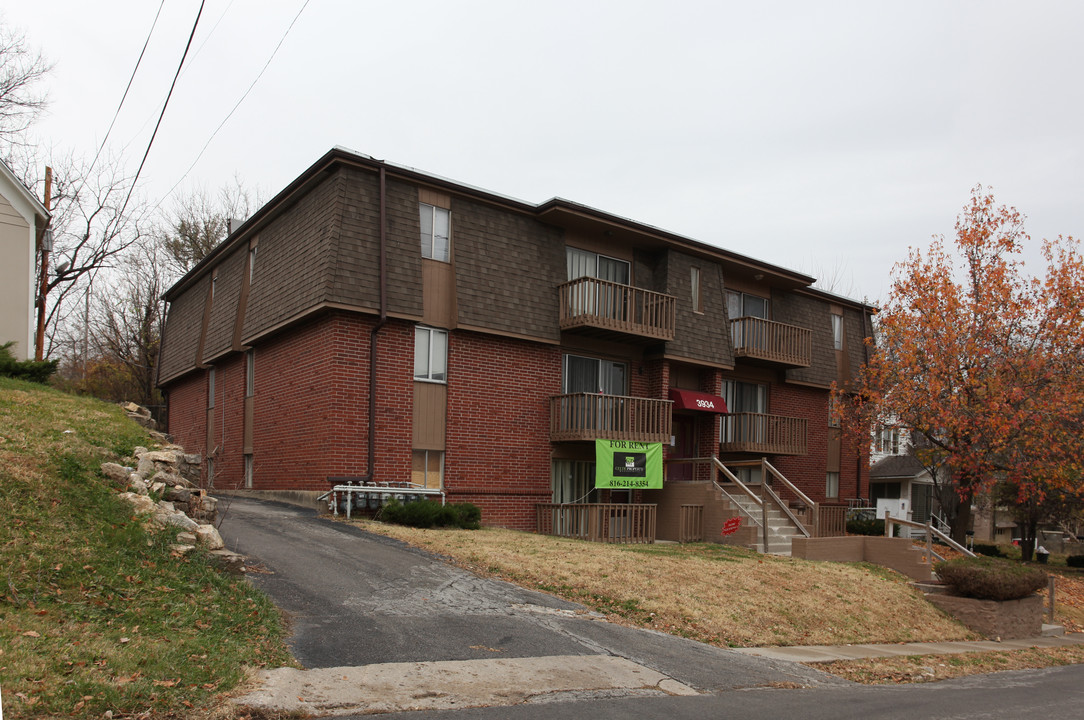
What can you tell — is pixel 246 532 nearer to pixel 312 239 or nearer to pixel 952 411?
pixel 312 239

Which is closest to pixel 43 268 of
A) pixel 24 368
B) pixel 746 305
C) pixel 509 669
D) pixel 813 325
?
pixel 24 368

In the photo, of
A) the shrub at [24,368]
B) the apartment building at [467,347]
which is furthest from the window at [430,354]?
the shrub at [24,368]

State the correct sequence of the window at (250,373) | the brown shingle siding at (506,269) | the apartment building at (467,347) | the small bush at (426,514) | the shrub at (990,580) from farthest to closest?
1. the window at (250,373)
2. the brown shingle siding at (506,269)
3. the apartment building at (467,347)
4. the small bush at (426,514)
5. the shrub at (990,580)

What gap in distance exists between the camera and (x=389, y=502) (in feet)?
57.5

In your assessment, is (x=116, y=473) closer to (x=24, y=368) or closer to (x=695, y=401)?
(x=24, y=368)

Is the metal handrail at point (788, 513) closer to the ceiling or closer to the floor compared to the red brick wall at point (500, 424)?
closer to the floor

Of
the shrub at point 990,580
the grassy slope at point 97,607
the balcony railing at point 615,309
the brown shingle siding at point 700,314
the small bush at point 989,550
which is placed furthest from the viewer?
the small bush at point 989,550

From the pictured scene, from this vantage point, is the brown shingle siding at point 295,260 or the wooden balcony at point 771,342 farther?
the wooden balcony at point 771,342

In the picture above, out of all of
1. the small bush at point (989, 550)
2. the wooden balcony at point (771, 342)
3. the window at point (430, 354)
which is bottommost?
the small bush at point (989, 550)

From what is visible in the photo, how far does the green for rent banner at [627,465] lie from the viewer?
20.8 metres

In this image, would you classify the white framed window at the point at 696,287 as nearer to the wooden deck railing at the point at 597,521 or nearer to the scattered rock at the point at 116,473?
the wooden deck railing at the point at 597,521

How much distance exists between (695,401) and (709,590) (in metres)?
11.7

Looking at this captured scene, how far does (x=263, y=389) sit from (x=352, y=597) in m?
13.4

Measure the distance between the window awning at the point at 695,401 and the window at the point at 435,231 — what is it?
7.81 m
